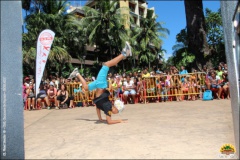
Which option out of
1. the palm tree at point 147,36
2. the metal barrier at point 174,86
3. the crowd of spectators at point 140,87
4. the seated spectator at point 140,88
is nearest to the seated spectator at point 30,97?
the crowd of spectators at point 140,87

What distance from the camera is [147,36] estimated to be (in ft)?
119

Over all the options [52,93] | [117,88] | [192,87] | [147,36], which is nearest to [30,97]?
[52,93]

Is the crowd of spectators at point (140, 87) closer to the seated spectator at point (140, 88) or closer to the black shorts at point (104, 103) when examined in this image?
the seated spectator at point (140, 88)

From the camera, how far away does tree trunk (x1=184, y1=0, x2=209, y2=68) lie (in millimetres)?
13086

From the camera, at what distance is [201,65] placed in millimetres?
13031

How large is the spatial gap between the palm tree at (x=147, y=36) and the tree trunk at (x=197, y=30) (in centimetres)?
2230

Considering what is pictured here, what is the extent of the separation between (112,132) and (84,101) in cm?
798

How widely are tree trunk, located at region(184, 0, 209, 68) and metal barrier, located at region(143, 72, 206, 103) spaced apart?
2.04 m

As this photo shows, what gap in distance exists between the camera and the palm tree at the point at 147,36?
36312mm

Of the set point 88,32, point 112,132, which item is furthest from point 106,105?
point 88,32

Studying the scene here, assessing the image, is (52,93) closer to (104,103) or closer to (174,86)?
(174,86)

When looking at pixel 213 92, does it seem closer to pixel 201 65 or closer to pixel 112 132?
pixel 201 65

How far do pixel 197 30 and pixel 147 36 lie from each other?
23.4m

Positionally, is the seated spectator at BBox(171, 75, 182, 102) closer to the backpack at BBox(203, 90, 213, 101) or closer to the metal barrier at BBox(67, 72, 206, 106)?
the metal barrier at BBox(67, 72, 206, 106)
